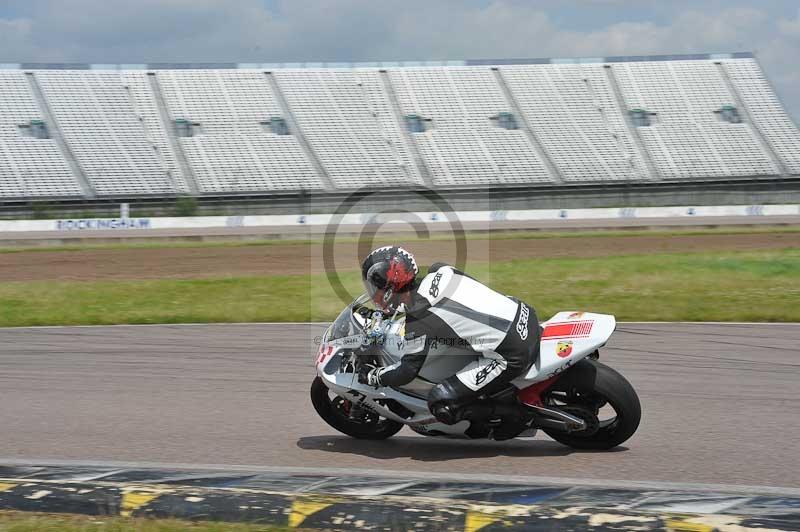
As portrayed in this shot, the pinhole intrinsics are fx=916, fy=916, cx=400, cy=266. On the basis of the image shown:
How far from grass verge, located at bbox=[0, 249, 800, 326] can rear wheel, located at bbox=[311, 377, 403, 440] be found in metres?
7.41

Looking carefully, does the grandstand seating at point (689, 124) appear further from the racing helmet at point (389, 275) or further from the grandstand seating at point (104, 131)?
the racing helmet at point (389, 275)

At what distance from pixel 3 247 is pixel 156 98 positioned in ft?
71.2

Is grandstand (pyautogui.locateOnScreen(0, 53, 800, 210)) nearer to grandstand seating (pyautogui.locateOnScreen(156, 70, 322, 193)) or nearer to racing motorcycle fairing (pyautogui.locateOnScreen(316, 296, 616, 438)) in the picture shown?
grandstand seating (pyautogui.locateOnScreen(156, 70, 322, 193))

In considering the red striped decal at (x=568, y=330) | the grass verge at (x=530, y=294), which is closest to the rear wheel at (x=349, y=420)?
the red striped decal at (x=568, y=330)

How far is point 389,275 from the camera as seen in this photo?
18.9 feet

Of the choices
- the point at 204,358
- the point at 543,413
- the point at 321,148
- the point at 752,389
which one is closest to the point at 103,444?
the point at 543,413

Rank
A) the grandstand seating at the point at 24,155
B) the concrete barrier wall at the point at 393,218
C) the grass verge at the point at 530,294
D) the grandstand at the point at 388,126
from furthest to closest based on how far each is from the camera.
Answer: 1. the grandstand at the point at 388,126
2. the grandstand seating at the point at 24,155
3. the concrete barrier wall at the point at 393,218
4. the grass verge at the point at 530,294

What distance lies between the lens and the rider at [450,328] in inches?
229

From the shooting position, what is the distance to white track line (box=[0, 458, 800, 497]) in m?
5.12

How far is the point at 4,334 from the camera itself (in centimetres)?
1274

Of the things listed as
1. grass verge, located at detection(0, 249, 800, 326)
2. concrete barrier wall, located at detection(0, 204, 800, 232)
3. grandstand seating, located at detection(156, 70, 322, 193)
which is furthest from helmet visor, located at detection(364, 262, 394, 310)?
grandstand seating, located at detection(156, 70, 322, 193)

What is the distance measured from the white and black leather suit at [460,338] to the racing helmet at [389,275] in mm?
96

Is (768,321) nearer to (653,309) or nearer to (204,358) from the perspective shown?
(653,309)

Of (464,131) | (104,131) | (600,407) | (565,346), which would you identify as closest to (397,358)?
(565,346)
